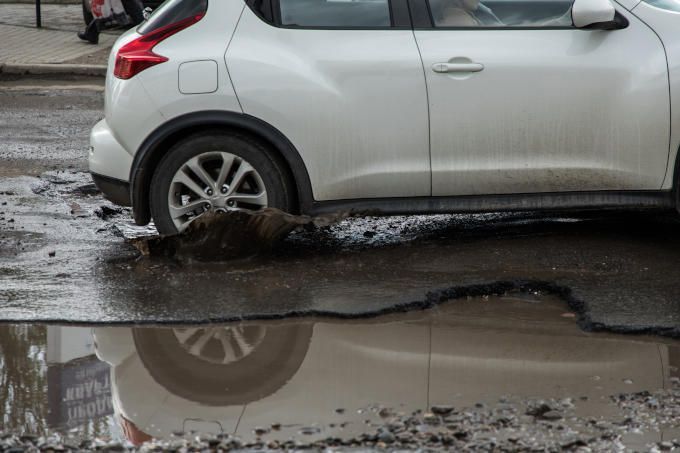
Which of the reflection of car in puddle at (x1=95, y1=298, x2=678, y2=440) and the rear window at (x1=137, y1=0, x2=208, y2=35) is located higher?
the rear window at (x1=137, y1=0, x2=208, y2=35)

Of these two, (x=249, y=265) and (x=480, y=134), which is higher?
(x=480, y=134)

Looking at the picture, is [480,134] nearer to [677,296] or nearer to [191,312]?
[677,296]

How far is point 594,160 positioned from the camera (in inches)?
245

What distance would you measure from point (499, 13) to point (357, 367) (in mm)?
2379

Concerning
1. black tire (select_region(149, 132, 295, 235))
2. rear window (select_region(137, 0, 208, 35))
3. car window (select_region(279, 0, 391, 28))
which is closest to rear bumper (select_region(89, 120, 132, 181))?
black tire (select_region(149, 132, 295, 235))

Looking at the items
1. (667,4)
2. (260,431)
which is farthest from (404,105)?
(260,431)

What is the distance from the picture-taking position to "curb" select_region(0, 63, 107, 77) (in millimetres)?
14625

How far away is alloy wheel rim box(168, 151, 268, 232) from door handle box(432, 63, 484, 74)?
1.10 m

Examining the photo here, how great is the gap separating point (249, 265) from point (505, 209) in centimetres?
138

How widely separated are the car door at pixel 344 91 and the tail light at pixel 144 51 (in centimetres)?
31

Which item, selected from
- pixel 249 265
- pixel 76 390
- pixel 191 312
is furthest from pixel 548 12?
pixel 76 390

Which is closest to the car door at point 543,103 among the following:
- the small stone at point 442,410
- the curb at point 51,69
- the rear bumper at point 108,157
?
the rear bumper at point 108,157

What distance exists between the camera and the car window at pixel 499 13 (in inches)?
248

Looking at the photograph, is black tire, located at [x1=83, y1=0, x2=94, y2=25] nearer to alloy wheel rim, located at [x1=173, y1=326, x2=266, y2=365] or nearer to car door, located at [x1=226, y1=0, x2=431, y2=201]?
car door, located at [x1=226, y1=0, x2=431, y2=201]
